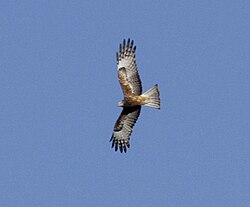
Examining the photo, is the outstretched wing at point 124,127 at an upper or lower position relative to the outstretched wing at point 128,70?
A: lower

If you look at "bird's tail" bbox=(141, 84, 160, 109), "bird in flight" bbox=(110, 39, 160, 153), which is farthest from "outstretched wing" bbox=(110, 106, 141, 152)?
"bird's tail" bbox=(141, 84, 160, 109)

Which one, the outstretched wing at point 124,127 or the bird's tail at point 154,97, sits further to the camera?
the outstretched wing at point 124,127

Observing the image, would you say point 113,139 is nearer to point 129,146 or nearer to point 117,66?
point 129,146

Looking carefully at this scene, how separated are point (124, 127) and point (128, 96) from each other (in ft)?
5.22

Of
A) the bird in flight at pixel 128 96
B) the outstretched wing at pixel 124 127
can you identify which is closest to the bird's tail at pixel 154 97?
the bird in flight at pixel 128 96

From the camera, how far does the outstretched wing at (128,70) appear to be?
26156 mm

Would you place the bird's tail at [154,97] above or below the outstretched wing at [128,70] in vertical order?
below

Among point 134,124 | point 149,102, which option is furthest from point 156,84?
point 134,124

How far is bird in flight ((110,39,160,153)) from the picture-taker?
2550cm

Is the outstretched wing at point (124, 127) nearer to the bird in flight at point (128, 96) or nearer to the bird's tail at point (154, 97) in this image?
the bird in flight at point (128, 96)

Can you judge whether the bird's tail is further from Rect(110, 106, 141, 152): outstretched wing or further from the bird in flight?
Rect(110, 106, 141, 152): outstretched wing

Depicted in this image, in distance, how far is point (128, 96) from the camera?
26094 mm

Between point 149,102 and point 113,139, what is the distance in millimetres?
3012

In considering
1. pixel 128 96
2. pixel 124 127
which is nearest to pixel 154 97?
pixel 128 96
